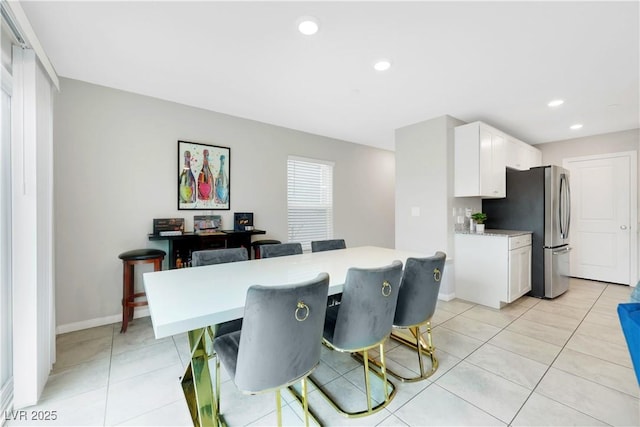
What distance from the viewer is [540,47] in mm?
2061

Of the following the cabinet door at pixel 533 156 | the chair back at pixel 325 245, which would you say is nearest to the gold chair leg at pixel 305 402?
the chair back at pixel 325 245

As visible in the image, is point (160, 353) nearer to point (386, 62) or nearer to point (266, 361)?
point (266, 361)

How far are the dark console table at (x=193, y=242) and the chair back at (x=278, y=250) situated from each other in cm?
84

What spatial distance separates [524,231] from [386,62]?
305cm

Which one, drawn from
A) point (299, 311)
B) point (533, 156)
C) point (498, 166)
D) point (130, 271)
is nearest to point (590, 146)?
point (533, 156)

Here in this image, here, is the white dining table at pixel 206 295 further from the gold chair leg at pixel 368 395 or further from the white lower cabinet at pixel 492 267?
the white lower cabinet at pixel 492 267

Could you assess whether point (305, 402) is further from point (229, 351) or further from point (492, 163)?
A: point (492, 163)

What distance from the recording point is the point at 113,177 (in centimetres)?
280

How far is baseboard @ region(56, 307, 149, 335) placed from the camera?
259cm

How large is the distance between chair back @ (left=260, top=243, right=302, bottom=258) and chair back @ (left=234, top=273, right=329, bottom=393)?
133 centimetres

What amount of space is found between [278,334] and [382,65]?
225 centimetres

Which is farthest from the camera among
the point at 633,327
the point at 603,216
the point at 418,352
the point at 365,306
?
the point at 603,216

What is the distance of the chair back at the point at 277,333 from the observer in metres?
1.09

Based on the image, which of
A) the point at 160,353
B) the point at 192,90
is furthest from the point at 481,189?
the point at 160,353
